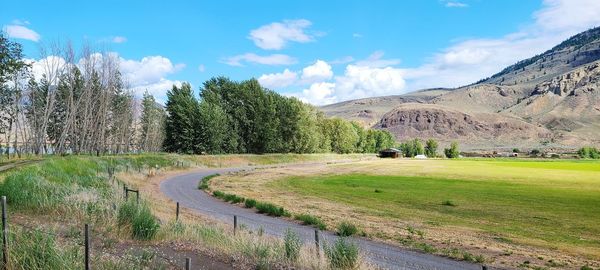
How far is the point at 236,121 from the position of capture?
4318 inches

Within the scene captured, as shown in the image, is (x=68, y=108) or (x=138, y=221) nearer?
(x=138, y=221)

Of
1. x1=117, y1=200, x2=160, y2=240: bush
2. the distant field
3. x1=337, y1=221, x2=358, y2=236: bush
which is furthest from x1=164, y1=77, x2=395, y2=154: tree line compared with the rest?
x1=117, y1=200, x2=160, y2=240: bush

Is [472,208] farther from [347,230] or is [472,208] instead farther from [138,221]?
[138,221]

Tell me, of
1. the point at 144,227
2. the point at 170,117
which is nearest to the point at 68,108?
the point at 170,117

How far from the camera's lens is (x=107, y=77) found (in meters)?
81.4

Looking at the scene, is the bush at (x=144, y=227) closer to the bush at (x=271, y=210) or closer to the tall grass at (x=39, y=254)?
the tall grass at (x=39, y=254)

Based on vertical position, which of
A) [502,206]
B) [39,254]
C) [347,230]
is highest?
[39,254]

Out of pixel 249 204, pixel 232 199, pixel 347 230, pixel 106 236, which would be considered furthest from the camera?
pixel 232 199

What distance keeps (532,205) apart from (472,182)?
88.1ft

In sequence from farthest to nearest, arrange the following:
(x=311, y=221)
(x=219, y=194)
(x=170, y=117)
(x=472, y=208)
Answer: (x=170, y=117)
(x=219, y=194)
(x=472, y=208)
(x=311, y=221)

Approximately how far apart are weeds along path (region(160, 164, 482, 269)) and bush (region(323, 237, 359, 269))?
2069 mm

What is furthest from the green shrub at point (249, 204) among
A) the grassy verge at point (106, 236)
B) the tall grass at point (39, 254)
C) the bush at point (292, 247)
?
the tall grass at point (39, 254)

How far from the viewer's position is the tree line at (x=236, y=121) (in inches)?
3937

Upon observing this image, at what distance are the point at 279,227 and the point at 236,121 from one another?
83307 mm
